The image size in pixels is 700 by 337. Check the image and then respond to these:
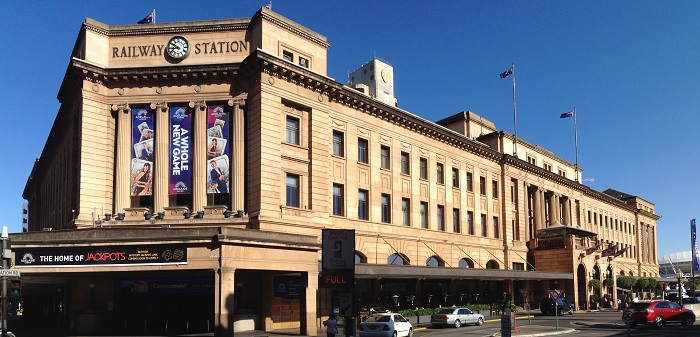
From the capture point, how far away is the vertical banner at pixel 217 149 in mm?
38250

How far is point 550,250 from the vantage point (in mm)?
65312

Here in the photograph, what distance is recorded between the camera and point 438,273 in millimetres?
44938

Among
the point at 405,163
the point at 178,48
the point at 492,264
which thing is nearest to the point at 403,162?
the point at 405,163

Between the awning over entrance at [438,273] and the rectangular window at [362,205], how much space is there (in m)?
5.82

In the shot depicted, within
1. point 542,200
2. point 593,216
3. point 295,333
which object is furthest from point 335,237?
point 593,216

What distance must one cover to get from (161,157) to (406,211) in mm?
20848

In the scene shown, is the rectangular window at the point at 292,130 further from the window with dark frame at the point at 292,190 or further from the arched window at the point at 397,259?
the arched window at the point at 397,259

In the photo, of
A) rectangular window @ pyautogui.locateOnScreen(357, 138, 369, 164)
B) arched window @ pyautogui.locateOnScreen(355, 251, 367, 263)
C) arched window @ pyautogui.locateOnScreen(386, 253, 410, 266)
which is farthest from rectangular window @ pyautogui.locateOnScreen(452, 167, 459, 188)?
arched window @ pyautogui.locateOnScreen(355, 251, 367, 263)

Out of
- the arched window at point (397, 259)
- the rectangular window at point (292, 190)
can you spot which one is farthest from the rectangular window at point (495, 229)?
the rectangular window at point (292, 190)

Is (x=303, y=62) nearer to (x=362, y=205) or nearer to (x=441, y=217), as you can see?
(x=362, y=205)

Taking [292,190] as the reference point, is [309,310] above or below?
below

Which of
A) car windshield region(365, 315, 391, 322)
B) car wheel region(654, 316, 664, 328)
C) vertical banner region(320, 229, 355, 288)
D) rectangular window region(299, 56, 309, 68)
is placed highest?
rectangular window region(299, 56, 309, 68)

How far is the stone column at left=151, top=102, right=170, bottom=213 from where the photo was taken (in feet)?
125

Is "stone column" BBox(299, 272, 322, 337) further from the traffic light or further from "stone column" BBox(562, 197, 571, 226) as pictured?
"stone column" BBox(562, 197, 571, 226)
